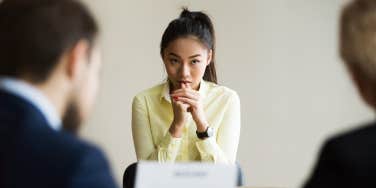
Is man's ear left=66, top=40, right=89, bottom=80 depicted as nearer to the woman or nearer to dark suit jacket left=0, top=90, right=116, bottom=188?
dark suit jacket left=0, top=90, right=116, bottom=188

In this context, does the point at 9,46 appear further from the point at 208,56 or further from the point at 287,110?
the point at 287,110

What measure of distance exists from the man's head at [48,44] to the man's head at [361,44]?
47 centimetres

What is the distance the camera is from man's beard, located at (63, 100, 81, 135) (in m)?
1.09

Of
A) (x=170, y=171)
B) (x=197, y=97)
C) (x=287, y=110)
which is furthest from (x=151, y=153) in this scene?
(x=287, y=110)

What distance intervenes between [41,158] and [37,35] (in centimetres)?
22

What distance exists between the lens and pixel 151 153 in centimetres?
220

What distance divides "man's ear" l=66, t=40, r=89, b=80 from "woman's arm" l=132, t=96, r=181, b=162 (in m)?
1.09

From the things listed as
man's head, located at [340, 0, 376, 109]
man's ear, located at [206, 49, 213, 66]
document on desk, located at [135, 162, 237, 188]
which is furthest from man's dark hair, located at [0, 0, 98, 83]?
man's ear, located at [206, 49, 213, 66]

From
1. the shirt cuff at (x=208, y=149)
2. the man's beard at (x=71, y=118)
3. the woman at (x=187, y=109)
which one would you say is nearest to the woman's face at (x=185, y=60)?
the woman at (x=187, y=109)

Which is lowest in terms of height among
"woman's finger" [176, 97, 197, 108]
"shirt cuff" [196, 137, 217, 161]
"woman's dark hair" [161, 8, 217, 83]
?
"shirt cuff" [196, 137, 217, 161]

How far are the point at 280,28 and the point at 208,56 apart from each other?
4.25 ft

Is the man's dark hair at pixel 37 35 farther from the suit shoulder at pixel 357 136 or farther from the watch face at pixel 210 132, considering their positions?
the watch face at pixel 210 132

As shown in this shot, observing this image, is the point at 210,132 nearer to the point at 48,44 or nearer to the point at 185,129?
the point at 185,129

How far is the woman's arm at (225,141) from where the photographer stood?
2.15 m
